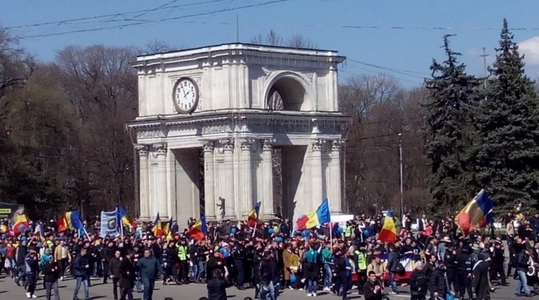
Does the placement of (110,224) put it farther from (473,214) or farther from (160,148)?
(160,148)

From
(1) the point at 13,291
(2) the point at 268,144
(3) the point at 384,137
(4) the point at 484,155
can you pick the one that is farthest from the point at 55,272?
(3) the point at 384,137

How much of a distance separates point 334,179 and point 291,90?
5.60 m

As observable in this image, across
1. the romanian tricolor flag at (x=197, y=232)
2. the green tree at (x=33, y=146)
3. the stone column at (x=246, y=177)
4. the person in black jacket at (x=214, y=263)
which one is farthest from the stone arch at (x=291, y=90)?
the person in black jacket at (x=214, y=263)

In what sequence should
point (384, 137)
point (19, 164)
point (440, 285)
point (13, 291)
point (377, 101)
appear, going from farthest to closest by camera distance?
point (377, 101) → point (384, 137) → point (19, 164) → point (13, 291) → point (440, 285)

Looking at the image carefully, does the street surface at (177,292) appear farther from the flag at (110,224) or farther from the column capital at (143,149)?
the column capital at (143,149)

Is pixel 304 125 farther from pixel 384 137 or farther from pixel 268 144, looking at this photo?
pixel 384 137

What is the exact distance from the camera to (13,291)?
4041cm

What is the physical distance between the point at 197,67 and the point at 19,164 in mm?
13059

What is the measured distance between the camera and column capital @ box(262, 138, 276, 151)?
221 ft

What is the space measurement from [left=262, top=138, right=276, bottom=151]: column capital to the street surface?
25602 mm

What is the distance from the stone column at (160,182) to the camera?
69.0 m

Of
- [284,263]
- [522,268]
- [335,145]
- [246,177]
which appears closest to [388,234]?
[284,263]

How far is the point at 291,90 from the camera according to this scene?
71.1m

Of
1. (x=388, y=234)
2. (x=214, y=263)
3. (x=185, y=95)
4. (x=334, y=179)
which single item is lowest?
(x=214, y=263)
